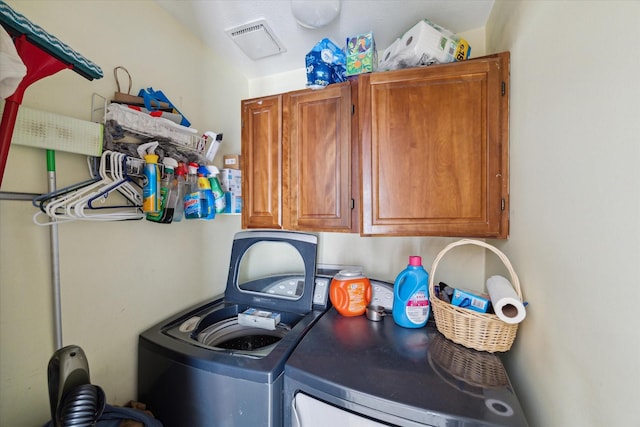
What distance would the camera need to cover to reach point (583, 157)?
0.61m

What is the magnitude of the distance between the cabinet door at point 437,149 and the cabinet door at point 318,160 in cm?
12

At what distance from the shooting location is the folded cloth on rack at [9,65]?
56cm

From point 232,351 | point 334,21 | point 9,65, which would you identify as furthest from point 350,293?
point 334,21

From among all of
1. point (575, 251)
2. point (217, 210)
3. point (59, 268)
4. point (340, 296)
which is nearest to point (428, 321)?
point (340, 296)

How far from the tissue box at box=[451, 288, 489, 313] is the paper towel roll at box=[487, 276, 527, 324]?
60mm

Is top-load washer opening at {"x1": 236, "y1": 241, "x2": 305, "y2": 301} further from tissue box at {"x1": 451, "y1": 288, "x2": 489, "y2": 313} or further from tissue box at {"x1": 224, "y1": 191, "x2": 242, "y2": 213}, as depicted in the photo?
tissue box at {"x1": 451, "y1": 288, "x2": 489, "y2": 313}

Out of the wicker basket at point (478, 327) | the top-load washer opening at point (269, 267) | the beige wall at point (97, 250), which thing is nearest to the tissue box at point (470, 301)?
the wicker basket at point (478, 327)

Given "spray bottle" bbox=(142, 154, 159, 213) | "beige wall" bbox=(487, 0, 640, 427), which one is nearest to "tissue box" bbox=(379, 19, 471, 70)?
"beige wall" bbox=(487, 0, 640, 427)

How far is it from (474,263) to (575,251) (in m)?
1.05

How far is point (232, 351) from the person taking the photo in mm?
1077

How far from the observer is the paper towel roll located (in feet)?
2.83

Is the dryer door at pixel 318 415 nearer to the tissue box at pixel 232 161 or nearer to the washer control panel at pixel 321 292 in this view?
the washer control panel at pixel 321 292

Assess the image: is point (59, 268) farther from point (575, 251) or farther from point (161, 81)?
point (575, 251)

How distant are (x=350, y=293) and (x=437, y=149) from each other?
0.86 m
